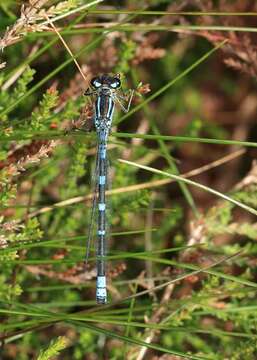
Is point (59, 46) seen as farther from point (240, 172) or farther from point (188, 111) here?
point (240, 172)

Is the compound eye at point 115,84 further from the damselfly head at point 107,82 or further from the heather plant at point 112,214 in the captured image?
the heather plant at point 112,214

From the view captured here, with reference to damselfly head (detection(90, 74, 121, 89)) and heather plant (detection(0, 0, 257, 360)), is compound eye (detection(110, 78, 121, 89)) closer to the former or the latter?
damselfly head (detection(90, 74, 121, 89))

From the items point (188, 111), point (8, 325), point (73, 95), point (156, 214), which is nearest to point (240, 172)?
point (188, 111)

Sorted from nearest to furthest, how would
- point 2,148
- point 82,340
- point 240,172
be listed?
1. point 2,148
2. point 82,340
3. point 240,172

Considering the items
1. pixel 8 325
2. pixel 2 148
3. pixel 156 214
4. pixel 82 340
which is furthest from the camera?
pixel 156 214

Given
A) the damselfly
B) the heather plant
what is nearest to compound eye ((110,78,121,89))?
the damselfly

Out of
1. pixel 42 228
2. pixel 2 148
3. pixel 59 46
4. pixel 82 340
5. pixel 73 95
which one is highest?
pixel 59 46

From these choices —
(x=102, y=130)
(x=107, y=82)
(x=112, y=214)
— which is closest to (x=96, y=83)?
(x=107, y=82)
